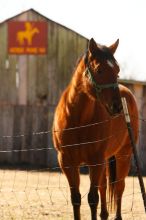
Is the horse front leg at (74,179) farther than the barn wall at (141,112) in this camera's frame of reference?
No

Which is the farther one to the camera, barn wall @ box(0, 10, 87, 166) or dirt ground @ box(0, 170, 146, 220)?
barn wall @ box(0, 10, 87, 166)

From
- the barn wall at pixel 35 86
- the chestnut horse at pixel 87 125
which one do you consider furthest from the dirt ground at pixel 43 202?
the barn wall at pixel 35 86

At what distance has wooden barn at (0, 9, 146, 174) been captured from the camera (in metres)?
16.4

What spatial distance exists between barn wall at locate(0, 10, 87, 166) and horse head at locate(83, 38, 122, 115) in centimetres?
999

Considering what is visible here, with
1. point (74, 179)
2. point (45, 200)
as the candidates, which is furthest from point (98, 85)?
point (45, 200)

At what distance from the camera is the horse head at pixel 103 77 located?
5879 mm

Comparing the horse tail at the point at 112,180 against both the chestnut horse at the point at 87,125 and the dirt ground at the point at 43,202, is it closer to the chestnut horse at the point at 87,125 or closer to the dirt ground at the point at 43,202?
the dirt ground at the point at 43,202

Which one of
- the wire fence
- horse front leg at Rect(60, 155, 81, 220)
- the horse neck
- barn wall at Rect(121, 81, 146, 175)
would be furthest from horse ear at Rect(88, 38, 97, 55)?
barn wall at Rect(121, 81, 146, 175)

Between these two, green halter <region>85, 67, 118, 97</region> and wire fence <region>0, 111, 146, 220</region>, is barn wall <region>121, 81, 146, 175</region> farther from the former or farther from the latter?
green halter <region>85, 67, 118, 97</region>

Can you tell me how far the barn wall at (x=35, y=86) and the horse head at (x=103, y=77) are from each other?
999cm

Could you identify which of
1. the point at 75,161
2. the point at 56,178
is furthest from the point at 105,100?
the point at 56,178

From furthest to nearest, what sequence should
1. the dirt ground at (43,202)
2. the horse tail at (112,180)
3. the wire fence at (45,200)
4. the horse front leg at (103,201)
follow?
1. the dirt ground at (43,202)
2. the wire fence at (45,200)
3. the horse tail at (112,180)
4. the horse front leg at (103,201)

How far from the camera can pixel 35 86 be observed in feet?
54.1

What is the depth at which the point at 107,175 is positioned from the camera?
8.20 m
